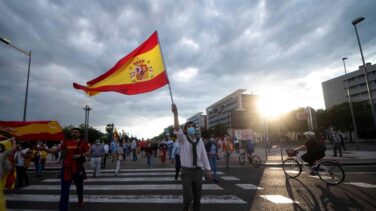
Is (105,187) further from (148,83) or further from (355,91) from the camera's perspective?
(355,91)

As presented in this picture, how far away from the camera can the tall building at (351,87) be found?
75.8 meters

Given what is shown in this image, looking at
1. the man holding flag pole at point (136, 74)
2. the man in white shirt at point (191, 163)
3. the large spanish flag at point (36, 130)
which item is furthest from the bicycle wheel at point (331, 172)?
the large spanish flag at point (36, 130)

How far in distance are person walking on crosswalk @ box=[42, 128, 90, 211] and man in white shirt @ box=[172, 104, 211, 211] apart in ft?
9.16

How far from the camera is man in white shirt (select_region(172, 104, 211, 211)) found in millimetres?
4316

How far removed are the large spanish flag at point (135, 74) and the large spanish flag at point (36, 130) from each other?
2407mm

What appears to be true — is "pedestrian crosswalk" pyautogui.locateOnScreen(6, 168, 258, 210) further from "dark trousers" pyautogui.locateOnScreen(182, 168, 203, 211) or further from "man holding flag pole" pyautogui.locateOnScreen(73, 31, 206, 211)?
"man holding flag pole" pyautogui.locateOnScreen(73, 31, 206, 211)

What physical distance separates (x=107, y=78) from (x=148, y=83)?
1268 mm

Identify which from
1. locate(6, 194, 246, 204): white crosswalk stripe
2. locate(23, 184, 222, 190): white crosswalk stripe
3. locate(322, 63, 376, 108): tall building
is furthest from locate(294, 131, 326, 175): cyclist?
locate(322, 63, 376, 108): tall building

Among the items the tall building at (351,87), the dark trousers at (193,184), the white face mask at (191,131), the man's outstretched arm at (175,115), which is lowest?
the dark trousers at (193,184)

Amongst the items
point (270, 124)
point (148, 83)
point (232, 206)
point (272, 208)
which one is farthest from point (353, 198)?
point (270, 124)

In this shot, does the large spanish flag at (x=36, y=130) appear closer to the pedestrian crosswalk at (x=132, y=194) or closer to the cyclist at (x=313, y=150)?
the pedestrian crosswalk at (x=132, y=194)

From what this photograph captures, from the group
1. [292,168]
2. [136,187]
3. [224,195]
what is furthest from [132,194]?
[292,168]

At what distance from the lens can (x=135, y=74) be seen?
6.82 m

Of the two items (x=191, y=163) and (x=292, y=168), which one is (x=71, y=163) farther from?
(x=292, y=168)
